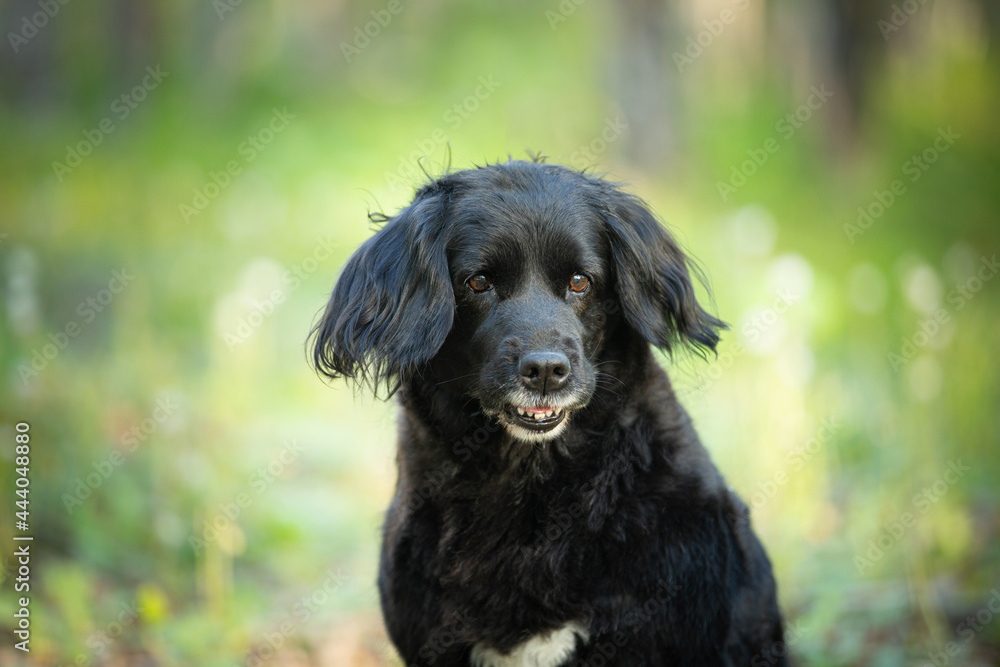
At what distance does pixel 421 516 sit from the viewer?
10.1ft

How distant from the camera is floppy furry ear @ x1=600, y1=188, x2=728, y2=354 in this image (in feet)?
10.2

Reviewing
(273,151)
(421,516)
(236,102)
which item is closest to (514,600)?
(421,516)

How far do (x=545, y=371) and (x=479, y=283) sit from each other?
47 cm

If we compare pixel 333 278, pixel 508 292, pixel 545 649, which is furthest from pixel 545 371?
pixel 333 278

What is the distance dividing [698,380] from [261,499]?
9.72 ft

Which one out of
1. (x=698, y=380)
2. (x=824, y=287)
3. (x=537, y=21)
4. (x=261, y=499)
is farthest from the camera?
(x=537, y=21)

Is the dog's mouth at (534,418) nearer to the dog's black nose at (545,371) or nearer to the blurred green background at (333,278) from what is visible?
the dog's black nose at (545,371)

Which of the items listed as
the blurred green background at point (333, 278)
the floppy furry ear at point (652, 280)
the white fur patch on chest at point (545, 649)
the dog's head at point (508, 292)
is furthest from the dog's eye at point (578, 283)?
the white fur patch on chest at point (545, 649)

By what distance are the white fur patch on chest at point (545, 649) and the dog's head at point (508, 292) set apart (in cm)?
65

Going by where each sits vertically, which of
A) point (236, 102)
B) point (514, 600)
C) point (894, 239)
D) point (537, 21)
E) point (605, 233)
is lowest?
point (514, 600)

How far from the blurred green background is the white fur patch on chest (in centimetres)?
120

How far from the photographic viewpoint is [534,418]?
285 centimetres

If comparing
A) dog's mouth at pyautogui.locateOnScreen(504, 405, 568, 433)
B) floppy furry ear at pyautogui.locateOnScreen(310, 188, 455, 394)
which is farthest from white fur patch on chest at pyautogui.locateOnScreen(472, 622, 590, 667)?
floppy furry ear at pyautogui.locateOnScreen(310, 188, 455, 394)

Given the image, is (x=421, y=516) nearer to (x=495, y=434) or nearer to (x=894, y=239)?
(x=495, y=434)
